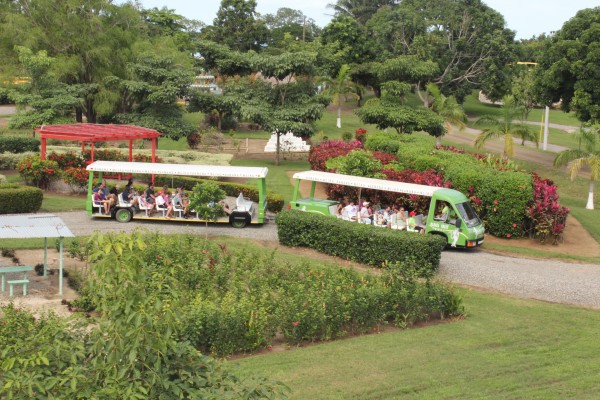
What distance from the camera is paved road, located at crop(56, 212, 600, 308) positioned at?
19.2 m

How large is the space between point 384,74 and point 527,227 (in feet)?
75.0

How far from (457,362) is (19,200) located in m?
16.4

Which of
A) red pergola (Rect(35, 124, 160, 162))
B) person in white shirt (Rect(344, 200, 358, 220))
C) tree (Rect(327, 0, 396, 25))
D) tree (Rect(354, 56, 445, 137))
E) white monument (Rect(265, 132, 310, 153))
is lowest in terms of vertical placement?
person in white shirt (Rect(344, 200, 358, 220))

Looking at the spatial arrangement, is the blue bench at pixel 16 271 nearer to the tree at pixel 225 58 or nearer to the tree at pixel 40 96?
the tree at pixel 40 96

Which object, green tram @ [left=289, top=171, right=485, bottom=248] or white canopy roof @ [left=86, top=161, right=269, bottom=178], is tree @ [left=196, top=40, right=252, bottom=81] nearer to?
white canopy roof @ [left=86, top=161, right=269, bottom=178]

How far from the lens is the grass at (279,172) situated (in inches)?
1257

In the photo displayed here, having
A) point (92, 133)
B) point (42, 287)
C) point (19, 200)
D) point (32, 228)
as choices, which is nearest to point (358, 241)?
point (42, 287)

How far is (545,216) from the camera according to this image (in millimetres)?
24703

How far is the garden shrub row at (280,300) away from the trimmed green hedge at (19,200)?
841 centimetres

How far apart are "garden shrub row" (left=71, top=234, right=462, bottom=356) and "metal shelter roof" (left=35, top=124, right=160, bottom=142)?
39.2 ft

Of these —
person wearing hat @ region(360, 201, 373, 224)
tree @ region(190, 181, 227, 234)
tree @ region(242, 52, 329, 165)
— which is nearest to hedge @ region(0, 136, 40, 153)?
tree @ region(242, 52, 329, 165)

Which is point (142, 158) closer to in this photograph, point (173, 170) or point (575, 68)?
point (173, 170)

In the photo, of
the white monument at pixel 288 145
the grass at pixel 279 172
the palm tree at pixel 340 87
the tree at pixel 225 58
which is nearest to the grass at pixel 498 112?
the palm tree at pixel 340 87

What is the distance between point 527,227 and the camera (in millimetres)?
25375
